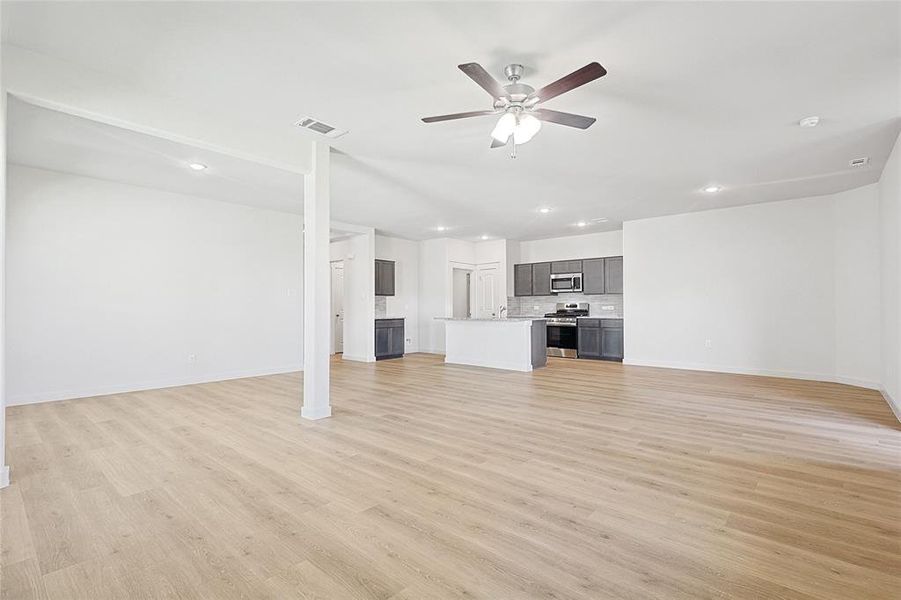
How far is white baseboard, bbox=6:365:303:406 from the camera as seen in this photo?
195 inches

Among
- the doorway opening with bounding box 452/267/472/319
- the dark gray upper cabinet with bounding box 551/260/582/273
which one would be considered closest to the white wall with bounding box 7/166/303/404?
the doorway opening with bounding box 452/267/472/319

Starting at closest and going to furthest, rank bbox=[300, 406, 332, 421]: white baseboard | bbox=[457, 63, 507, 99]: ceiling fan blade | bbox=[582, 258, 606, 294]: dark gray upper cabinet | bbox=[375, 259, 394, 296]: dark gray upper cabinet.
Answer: bbox=[457, 63, 507, 99]: ceiling fan blade
bbox=[300, 406, 332, 421]: white baseboard
bbox=[582, 258, 606, 294]: dark gray upper cabinet
bbox=[375, 259, 394, 296]: dark gray upper cabinet

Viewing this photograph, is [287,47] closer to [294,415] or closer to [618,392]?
[294,415]

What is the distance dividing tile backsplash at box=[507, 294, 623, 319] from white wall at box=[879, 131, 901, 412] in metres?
4.12

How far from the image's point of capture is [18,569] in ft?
6.00

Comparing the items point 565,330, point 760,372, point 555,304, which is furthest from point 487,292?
point 760,372

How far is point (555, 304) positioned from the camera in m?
10.2

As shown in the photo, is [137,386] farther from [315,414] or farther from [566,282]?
[566,282]

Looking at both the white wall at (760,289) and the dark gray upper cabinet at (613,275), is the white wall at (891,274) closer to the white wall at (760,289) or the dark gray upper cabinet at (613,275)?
the white wall at (760,289)

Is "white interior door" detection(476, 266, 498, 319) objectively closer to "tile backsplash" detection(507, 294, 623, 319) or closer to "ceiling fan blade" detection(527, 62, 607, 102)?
"tile backsplash" detection(507, 294, 623, 319)

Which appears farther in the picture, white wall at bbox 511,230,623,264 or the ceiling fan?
white wall at bbox 511,230,623,264

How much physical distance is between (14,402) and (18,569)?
4.32m

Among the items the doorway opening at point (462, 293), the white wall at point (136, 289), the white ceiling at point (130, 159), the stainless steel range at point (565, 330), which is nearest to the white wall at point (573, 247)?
the stainless steel range at point (565, 330)

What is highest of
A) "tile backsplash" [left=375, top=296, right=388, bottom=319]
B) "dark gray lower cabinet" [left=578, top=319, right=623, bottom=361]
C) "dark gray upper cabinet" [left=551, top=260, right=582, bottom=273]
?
"dark gray upper cabinet" [left=551, top=260, right=582, bottom=273]
